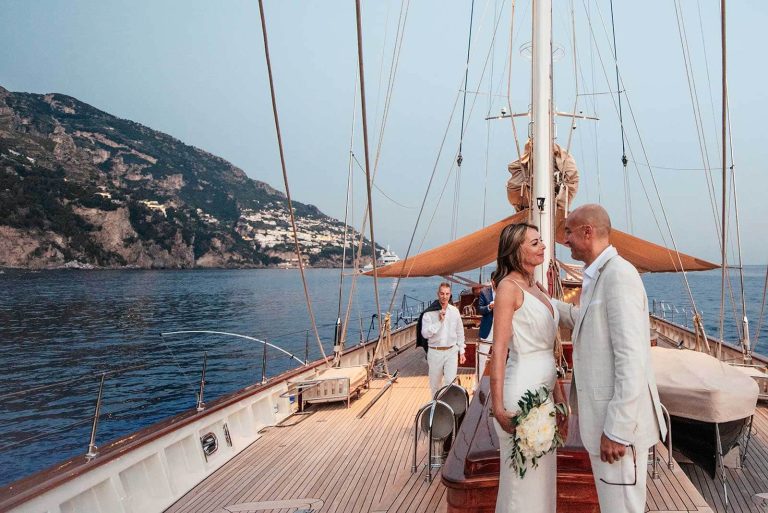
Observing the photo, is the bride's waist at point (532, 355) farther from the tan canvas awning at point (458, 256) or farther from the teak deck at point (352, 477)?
the tan canvas awning at point (458, 256)

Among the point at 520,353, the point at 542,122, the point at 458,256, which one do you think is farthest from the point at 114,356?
the point at 520,353

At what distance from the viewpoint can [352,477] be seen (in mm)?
4184

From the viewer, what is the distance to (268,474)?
4.38m

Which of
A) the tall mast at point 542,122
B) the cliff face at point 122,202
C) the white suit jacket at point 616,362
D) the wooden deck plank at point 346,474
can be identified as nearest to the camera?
the white suit jacket at point 616,362

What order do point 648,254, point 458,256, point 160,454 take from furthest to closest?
point 648,254
point 458,256
point 160,454

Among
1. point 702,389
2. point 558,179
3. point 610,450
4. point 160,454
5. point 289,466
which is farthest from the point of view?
point 558,179

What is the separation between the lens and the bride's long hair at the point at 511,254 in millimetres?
2084

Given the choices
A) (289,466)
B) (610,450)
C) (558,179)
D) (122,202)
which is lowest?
(289,466)

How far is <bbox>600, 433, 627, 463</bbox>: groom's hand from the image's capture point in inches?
67.3

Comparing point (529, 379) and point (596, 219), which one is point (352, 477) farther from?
point (596, 219)

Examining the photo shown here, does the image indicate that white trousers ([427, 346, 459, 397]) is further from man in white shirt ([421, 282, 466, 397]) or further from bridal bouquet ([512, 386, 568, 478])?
bridal bouquet ([512, 386, 568, 478])

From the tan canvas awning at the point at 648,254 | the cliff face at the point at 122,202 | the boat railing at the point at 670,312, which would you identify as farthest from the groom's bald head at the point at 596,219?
the cliff face at the point at 122,202

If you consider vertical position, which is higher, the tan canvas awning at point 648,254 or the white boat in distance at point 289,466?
the tan canvas awning at point 648,254

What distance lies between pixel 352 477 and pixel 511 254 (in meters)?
2.84
